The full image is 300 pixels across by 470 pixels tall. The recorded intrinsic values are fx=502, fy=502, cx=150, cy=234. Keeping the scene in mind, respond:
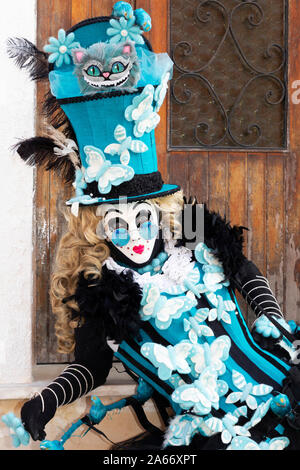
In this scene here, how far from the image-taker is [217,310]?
Answer: 1551 millimetres

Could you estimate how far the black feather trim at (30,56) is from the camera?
63.1 inches

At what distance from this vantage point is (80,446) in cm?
226

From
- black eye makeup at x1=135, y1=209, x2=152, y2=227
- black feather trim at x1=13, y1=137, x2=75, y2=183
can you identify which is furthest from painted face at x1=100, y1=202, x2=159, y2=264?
black feather trim at x1=13, y1=137, x2=75, y2=183

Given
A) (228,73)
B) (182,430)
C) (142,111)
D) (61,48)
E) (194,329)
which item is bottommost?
(182,430)

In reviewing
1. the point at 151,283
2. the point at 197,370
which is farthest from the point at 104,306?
the point at 197,370

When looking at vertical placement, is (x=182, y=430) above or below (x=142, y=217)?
below

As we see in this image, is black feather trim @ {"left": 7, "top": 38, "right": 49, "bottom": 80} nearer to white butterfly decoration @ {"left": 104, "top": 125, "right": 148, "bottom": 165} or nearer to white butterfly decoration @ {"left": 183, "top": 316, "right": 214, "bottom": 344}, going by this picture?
white butterfly decoration @ {"left": 104, "top": 125, "right": 148, "bottom": 165}

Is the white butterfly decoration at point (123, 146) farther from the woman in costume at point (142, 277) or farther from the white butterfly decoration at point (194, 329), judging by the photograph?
the white butterfly decoration at point (194, 329)

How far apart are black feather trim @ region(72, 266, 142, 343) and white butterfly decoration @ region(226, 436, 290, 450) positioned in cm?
40

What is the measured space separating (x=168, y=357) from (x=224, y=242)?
0.42 m

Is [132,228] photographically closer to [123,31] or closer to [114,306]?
[114,306]

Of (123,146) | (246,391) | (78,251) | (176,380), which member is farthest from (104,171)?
(246,391)

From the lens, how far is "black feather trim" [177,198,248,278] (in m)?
1.62

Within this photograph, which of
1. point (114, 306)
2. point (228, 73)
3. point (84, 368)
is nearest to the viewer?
point (114, 306)
